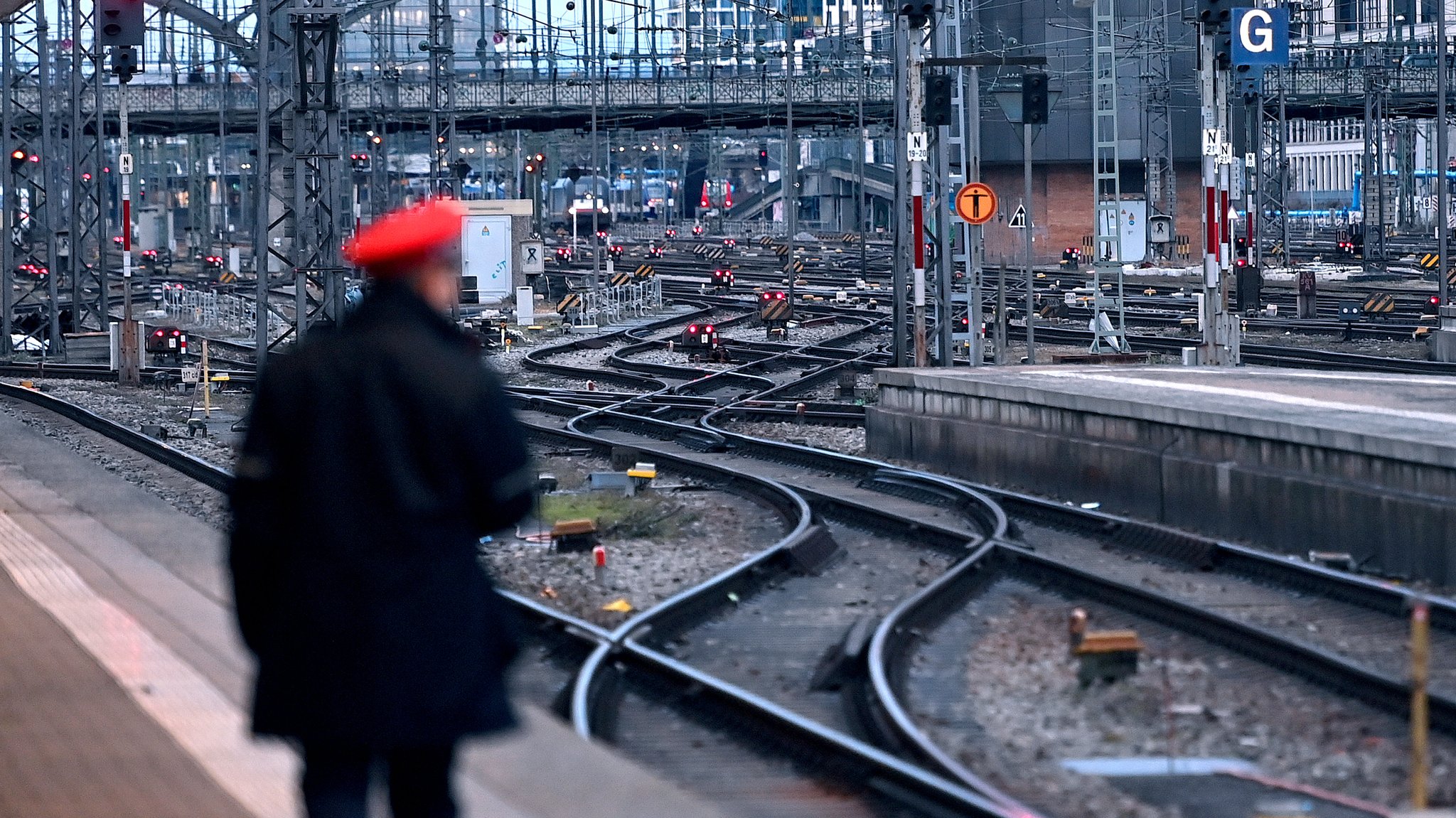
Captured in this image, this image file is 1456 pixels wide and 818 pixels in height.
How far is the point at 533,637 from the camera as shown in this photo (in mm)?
10297

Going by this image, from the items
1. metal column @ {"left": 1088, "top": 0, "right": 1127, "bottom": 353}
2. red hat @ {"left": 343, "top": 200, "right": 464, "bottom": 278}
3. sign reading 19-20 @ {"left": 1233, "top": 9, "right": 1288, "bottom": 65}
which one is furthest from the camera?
metal column @ {"left": 1088, "top": 0, "right": 1127, "bottom": 353}

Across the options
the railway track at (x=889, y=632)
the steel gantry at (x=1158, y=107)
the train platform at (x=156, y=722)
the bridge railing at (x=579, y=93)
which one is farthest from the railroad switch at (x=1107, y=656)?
the bridge railing at (x=579, y=93)

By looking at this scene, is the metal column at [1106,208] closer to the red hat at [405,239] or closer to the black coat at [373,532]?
the red hat at [405,239]

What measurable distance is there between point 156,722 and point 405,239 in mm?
3396

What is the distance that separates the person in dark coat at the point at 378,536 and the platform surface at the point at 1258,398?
28.5ft

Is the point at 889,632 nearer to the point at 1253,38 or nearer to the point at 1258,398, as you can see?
the point at 1258,398

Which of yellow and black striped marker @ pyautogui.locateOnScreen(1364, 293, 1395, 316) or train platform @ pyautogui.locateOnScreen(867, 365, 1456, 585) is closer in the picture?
train platform @ pyautogui.locateOnScreen(867, 365, 1456, 585)

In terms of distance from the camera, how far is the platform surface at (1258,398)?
40.3 ft

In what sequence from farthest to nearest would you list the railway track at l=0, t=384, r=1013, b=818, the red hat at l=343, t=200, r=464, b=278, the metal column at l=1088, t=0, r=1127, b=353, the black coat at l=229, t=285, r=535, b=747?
the metal column at l=1088, t=0, r=1127, b=353 → the railway track at l=0, t=384, r=1013, b=818 → the red hat at l=343, t=200, r=464, b=278 → the black coat at l=229, t=285, r=535, b=747

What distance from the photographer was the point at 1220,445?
13.6m

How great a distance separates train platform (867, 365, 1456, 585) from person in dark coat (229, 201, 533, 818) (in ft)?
28.6

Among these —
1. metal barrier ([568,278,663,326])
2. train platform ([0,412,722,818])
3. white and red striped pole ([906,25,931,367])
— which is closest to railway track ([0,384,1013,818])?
train platform ([0,412,722,818])

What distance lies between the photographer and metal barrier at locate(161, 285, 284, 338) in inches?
1700

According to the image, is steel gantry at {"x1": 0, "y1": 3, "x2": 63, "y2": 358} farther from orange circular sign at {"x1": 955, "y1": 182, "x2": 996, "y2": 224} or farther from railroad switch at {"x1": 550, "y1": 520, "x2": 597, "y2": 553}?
railroad switch at {"x1": 550, "y1": 520, "x2": 597, "y2": 553}
